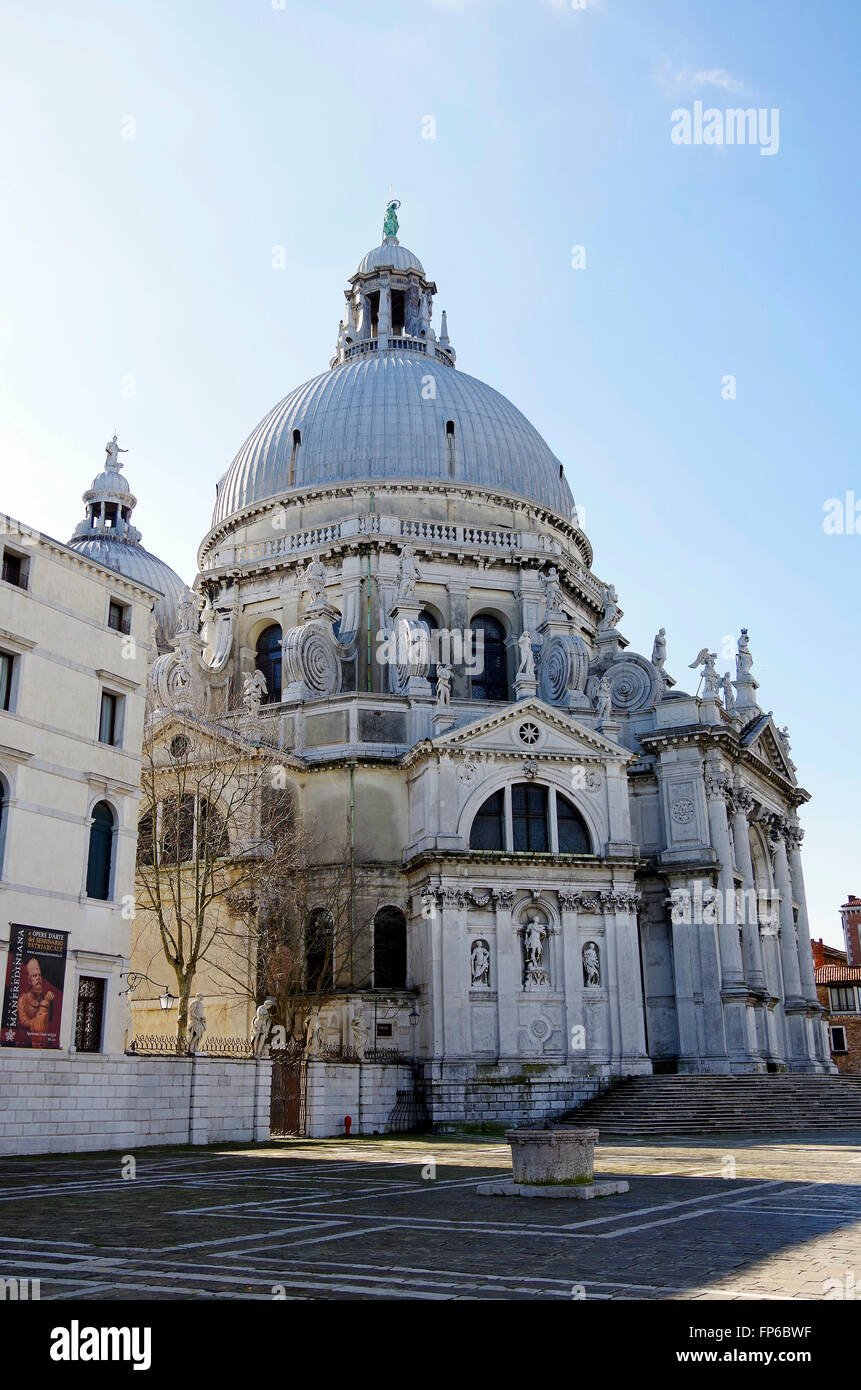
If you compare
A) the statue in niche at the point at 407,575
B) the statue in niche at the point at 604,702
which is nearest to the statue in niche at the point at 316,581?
the statue in niche at the point at 407,575

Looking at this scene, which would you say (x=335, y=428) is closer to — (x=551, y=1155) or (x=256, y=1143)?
(x=256, y=1143)

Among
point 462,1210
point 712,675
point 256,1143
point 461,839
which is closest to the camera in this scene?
point 462,1210

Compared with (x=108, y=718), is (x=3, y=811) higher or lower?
lower

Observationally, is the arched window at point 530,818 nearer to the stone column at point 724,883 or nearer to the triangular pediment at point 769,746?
the stone column at point 724,883

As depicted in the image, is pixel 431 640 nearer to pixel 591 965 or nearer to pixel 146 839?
pixel 146 839

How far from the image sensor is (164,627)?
220 ft

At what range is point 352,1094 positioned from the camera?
123 ft

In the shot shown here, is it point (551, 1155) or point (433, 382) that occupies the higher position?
point (433, 382)

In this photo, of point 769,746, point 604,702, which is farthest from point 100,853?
point 769,746

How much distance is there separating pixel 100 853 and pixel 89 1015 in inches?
148

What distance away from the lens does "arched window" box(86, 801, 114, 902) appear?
97.0 feet
